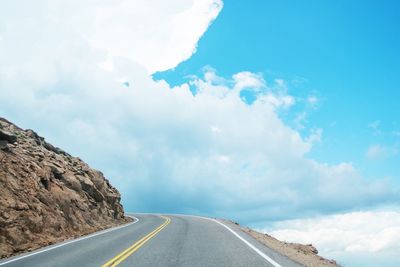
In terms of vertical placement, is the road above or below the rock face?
below

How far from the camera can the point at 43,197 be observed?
22.3 m

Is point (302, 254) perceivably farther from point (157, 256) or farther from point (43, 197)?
point (43, 197)

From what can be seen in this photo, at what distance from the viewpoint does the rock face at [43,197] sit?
17358 mm

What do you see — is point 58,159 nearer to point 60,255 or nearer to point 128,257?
point 60,255

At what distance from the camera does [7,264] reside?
12211 millimetres

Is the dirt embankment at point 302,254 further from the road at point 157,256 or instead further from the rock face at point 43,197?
the rock face at point 43,197

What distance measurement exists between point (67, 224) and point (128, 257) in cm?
1190

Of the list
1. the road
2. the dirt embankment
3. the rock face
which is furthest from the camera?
the rock face

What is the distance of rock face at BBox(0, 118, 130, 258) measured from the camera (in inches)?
683

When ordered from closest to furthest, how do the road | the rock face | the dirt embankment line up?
the road → the dirt embankment → the rock face

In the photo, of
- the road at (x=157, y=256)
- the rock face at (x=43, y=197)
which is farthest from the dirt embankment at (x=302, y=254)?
the rock face at (x=43, y=197)

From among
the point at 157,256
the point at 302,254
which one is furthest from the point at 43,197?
the point at 302,254

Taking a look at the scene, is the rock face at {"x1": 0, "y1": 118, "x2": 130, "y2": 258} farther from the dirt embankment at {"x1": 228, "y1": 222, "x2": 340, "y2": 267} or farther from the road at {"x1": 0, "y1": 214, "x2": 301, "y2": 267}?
the dirt embankment at {"x1": 228, "y1": 222, "x2": 340, "y2": 267}

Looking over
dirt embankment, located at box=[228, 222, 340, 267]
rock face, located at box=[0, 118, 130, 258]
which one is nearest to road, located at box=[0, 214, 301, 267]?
dirt embankment, located at box=[228, 222, 340, 267]
